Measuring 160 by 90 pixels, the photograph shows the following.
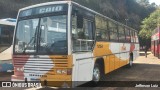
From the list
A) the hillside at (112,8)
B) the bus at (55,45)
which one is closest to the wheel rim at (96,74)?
the bus at (55,45)

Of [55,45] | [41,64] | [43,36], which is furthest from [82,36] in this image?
[41,64]

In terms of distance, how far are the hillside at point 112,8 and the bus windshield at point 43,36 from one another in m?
35.1

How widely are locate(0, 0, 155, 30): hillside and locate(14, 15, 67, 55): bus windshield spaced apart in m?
35.1

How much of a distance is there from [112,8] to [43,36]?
241 ft

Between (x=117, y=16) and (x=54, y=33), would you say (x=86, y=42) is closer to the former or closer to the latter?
(x=54, y=33)

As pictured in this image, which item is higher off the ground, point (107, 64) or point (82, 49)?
point (82, 49)

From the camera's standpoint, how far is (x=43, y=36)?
8953mm

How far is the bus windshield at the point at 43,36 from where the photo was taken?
869 centimetres

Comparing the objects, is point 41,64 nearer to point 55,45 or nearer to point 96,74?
point 55,45

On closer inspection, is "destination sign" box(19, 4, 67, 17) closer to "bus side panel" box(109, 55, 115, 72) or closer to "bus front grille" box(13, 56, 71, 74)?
"bus front grille" box(13, 56, 71, 74)

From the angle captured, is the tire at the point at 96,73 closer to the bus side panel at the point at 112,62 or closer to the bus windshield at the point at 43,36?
the bus side panel at the point at 112,62

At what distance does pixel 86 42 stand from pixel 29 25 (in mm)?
2112

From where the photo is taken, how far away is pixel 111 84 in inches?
457

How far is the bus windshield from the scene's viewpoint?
342 inches
